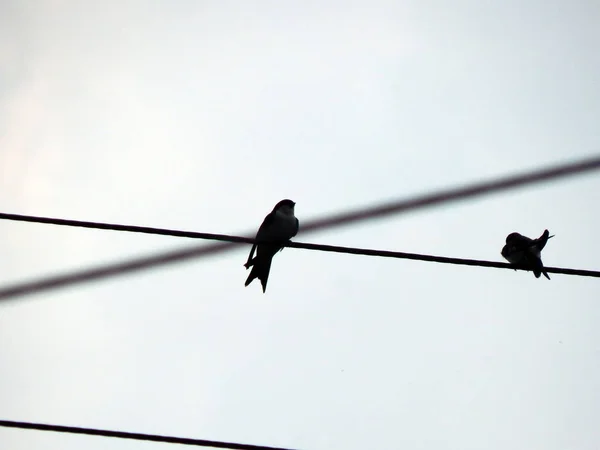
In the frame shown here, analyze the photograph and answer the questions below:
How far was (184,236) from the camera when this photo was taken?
3.88 metres

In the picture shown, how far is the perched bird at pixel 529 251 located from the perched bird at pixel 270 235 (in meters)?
2.20

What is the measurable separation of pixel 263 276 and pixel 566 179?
14.2 ft

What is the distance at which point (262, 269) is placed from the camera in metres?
6.75

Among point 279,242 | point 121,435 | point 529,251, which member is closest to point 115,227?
point 121,435

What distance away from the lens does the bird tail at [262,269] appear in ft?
22.0

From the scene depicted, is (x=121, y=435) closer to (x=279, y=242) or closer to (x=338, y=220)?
(x=338, y=220)

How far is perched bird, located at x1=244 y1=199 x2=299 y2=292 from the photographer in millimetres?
6598

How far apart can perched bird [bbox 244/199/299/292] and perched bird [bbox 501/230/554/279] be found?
86.5 inches

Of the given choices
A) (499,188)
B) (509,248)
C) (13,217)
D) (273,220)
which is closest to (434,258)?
(499,188)

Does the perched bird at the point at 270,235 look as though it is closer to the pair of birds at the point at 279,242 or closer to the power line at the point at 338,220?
the pair of birds at the point at 279,242

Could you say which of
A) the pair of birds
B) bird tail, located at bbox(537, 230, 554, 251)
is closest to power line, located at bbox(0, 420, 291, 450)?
the pair of birds

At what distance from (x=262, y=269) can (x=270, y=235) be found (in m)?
0.38

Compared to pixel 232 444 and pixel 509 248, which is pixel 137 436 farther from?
pixel 509 248

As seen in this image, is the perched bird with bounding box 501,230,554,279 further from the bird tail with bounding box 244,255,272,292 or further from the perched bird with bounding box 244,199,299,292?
the bird tail with bounding box 244,255,272,292
